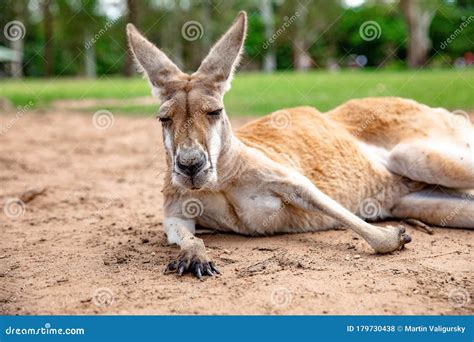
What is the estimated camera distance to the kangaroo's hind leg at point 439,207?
16.2ft

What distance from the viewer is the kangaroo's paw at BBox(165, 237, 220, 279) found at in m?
3.84

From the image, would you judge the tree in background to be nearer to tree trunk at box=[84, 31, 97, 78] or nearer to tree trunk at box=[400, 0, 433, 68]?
tree trunk at box=[84, 31, 97, 78]

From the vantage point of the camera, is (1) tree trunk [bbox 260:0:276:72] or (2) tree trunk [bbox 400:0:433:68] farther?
(1) tree trunk [bbox 260:0:276:72]

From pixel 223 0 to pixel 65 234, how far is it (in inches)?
1456

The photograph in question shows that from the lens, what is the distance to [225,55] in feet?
14.5

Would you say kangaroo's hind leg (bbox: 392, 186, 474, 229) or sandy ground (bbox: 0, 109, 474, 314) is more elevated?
kangaroo's hind leg (bbox: 392, 186, 474, 229)

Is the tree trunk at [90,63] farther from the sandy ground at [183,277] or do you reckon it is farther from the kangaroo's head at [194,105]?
the kangaroo's head at [194,105]

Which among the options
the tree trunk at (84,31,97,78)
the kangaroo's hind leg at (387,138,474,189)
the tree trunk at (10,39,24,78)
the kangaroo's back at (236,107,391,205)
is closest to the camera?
the kangaroo's hind leg at (387,138,474,189)

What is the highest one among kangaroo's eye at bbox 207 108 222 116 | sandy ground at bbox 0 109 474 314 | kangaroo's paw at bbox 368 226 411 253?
kangaroo's eye at bbox 207 108 222 116

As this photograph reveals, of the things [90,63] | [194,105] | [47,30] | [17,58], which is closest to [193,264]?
[194,105]

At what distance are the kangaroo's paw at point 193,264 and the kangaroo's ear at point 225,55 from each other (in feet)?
3.88

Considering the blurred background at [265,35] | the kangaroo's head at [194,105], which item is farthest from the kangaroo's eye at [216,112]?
the blurred background at [265,35]

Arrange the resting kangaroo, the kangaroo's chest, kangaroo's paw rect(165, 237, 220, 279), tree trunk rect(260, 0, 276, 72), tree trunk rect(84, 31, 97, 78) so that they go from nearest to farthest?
kangaroo's paw rect(165, 237, 220, 279), the resting kangaroo, the kangaroo's chest, tree trunk rect(260, 0, 276, 72), tree trunk rect(84, 31, 97, 78)

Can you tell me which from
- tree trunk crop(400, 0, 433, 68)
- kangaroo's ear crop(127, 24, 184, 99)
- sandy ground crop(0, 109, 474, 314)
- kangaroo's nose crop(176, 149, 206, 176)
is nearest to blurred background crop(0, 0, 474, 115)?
tree trunk crop(400, 0, 433, 68)
